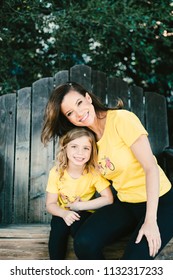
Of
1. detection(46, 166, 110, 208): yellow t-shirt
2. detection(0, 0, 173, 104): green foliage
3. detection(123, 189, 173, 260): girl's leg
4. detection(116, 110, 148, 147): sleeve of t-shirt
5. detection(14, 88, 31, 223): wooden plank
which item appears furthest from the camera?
detection(0, 0, 173, 104): green foliage

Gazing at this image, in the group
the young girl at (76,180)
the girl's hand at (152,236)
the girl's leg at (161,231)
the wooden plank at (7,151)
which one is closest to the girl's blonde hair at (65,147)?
the young girl at (76,180)

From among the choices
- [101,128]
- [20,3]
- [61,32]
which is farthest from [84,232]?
[20,3]

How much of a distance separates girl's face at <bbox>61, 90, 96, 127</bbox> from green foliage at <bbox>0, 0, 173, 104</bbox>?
103cm

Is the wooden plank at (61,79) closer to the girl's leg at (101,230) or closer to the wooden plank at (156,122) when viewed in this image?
the wooden plank at (156,122)

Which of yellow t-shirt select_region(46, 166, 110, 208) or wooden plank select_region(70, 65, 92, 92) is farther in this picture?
wooden plank select_region(70, 65, 92, 92)

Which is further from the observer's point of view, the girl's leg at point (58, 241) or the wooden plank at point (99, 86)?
the wooden plank at point (99, 86)

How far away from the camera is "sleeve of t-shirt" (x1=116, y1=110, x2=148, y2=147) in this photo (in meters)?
1.83

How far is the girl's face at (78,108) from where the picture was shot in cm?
197

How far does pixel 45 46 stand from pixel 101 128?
4.40 ft

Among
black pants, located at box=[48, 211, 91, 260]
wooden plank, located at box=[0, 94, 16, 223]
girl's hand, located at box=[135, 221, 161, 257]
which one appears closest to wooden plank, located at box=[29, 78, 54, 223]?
wooden plank, located at box=[0, 94, 16, 223]

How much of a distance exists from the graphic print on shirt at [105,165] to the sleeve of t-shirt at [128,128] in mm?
138

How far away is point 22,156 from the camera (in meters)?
2.65

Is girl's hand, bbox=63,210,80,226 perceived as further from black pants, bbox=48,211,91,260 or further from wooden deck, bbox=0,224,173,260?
wooden deck, bbox=0,224,173,260

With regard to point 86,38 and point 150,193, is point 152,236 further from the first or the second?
point 86,38
